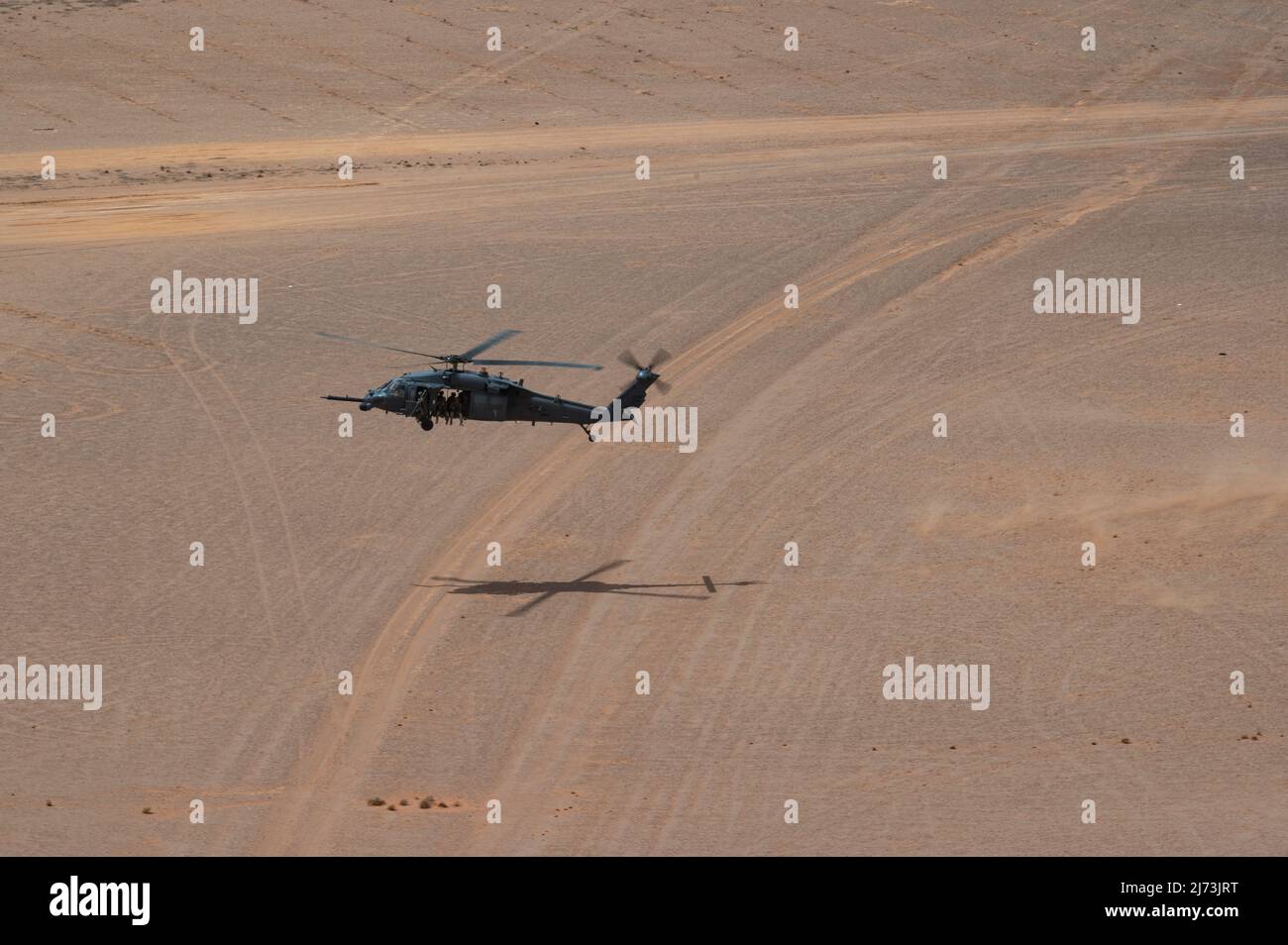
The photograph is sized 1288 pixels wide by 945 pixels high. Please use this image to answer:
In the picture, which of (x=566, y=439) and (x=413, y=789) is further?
(x=566, y=439)

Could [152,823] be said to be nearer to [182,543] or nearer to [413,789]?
[413,789]

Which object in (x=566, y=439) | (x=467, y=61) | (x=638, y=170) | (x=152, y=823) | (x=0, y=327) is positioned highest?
(x=467, y=61)

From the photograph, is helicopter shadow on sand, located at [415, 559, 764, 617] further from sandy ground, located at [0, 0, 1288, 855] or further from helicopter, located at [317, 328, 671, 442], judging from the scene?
helicopter, located at [317, 328, 671, 442]

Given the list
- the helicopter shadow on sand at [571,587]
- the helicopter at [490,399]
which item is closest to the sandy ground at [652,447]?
the helicopter shadow on sand at [571,587]

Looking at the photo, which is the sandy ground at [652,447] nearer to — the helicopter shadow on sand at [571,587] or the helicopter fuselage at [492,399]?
the helicopter shadow on sand at [571,587]

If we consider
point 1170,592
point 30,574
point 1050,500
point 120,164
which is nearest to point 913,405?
point 1050,500

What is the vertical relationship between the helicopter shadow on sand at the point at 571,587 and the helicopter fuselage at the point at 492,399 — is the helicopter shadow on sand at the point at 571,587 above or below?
below

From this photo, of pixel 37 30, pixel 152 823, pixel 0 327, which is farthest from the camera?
pixel 37 30

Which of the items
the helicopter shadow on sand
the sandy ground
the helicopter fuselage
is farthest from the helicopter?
the sandy ground
